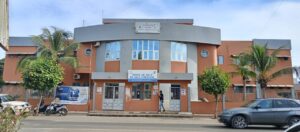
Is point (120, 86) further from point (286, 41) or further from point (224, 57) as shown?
point (286, 41)

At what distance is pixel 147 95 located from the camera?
28656mm

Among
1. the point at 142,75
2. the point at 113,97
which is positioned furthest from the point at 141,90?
the point at 113,97

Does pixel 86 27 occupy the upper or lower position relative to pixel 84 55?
upper

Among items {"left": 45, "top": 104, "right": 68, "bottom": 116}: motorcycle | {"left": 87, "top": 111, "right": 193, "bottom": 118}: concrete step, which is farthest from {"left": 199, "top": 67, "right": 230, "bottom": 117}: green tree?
{"left": 45, "top": 104, "right": 68, "bottom": 116}: motorcycle

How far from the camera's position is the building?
92.6ft

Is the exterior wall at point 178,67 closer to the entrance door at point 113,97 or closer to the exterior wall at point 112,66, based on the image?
the exterior wall at point 112,66

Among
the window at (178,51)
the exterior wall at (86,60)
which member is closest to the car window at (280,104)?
the window at (178,51)

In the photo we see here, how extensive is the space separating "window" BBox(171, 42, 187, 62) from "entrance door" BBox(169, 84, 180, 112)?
3.34m

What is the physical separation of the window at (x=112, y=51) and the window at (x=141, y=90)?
3907mm

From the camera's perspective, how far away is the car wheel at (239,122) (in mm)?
16484

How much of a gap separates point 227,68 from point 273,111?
861 inches

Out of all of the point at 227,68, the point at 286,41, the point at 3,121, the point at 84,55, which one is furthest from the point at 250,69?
the point at 3,121

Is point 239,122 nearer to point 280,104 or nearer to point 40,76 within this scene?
point 280,104

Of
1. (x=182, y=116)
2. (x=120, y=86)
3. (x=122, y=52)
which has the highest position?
(x=122, y=52)
